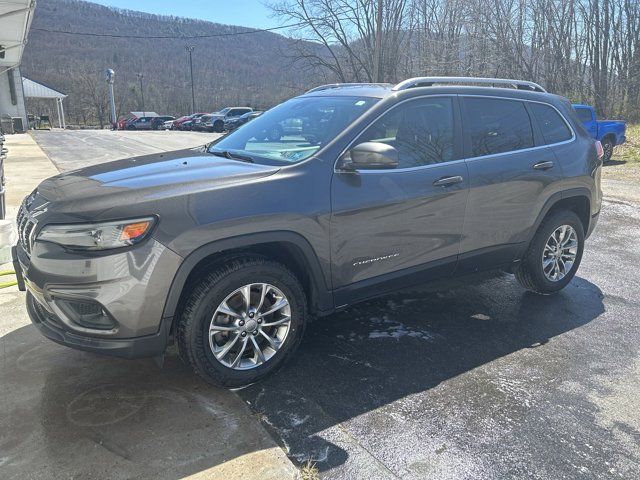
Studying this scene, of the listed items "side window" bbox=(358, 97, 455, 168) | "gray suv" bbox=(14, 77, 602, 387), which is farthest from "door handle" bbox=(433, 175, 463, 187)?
"side window" bbox=(358, 97, 455, 168)

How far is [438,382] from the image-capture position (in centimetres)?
320

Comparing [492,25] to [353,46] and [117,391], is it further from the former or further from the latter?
[117,391]

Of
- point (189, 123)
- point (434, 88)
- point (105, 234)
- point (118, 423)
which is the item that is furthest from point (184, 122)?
point (118, 423)

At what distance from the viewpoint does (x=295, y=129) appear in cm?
376

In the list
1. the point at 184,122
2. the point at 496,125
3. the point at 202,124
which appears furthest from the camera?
the point at 184,122

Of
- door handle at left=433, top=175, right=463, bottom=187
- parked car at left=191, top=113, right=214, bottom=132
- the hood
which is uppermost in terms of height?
parked car at left=191, top=113, right=214, bottom=132

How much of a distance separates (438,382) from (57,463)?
7.14ft

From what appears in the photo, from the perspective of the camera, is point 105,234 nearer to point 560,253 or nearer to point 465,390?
point 465,390

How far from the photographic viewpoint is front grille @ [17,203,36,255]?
9.26ft

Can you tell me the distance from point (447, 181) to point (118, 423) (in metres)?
2.63

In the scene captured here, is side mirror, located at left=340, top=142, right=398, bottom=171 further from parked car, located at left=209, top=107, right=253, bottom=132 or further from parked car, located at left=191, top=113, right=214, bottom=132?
parked car, located at left=191, top=113, right=214, bottom=132

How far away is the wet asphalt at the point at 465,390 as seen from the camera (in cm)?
251

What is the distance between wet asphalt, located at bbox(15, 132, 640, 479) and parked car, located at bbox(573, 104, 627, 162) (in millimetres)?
11295

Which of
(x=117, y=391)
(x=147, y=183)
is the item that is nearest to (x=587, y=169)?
(x=147, y=183)
